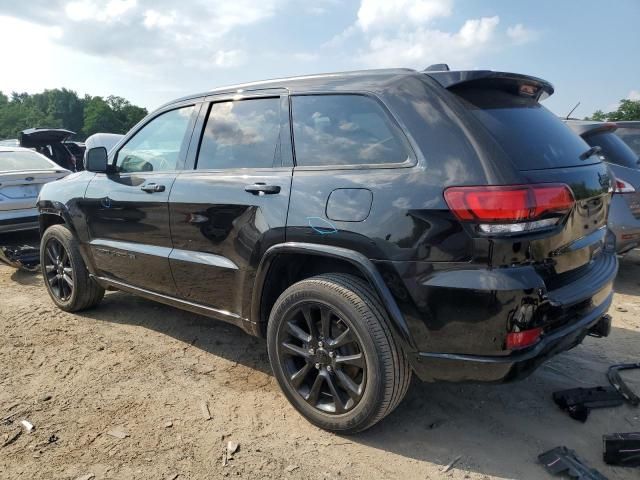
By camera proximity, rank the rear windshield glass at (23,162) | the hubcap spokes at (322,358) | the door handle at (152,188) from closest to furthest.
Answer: the hubcap spokes at (322,358) < the door handle at (152,188) < the rear windshield glass at (23,162)

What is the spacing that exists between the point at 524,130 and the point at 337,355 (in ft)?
4.85

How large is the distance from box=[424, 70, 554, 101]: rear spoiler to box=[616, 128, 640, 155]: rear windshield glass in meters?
4.92

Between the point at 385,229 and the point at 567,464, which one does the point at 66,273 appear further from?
the point at 567,464

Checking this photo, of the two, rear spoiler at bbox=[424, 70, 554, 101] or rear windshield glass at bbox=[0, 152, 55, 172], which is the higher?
rear spoiler at bbox=[424, 70, 554, 101]

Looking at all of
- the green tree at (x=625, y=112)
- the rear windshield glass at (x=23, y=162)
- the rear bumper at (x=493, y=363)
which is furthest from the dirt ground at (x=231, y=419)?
the green tree at (x=625, y=112)

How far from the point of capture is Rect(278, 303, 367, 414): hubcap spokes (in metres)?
2.55

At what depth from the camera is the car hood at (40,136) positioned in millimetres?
10602

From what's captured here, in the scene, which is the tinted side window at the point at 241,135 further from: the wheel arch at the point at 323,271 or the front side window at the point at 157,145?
the wheel arch at the point at 323,271

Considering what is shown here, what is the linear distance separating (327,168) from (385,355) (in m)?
1.00

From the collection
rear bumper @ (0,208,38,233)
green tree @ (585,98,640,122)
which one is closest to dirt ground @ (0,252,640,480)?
rear bumper @ (0,208,38,233)

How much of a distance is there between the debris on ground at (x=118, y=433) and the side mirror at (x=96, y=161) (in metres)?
2.04

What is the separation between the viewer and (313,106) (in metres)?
2.81

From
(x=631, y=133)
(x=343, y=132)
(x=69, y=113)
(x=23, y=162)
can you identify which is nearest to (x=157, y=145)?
(x=343, y=132)

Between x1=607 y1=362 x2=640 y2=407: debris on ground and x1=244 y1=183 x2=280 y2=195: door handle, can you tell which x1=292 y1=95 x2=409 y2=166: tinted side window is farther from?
x1=607 y1=362 x2=640 y2=407: debris on ground
